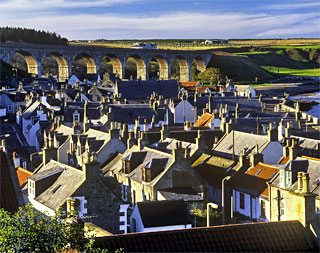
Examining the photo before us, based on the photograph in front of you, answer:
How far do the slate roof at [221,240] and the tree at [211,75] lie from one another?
15421cm

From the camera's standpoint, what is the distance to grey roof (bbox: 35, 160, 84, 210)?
2748cm

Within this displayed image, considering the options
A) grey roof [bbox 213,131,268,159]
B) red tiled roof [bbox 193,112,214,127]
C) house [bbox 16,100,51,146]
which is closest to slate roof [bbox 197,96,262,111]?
red tiled roof [bbox 193,112,214,127]

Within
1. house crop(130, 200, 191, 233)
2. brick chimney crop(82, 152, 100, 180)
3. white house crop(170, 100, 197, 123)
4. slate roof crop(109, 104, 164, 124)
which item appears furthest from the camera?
white house crop(170, 100, 197, 123)

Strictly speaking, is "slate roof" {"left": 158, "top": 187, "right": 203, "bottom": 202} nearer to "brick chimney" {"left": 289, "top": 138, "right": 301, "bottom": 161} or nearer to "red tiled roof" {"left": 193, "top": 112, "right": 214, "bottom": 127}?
"brick chimney" {"left": 289, "top": 138, "right": 301, "bottom": 161}

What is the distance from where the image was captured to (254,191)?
33281mm

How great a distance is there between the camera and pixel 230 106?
71.3 meters

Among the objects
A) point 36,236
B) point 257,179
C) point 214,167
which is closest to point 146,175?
point 257,179

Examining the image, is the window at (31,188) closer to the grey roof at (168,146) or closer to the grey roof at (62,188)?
the grey roof at (62,188)

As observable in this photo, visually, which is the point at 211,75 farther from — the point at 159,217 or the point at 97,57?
the point at 159,217

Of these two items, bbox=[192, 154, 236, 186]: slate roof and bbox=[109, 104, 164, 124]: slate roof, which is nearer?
bbox=[192, 154, 236, 186]: slate roof

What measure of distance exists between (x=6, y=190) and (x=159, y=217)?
662cm

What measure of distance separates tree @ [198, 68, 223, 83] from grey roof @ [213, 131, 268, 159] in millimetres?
130569

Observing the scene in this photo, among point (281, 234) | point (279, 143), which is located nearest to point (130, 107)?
point (279, 143)

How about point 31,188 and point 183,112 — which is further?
point 183,112
